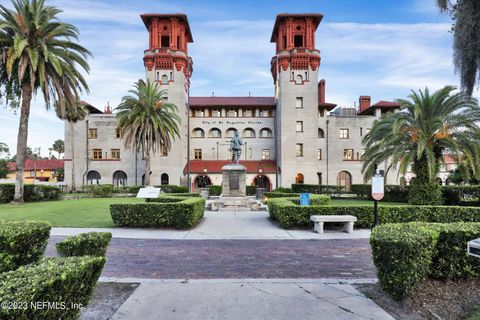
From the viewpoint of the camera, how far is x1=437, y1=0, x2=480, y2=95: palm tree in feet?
18.7

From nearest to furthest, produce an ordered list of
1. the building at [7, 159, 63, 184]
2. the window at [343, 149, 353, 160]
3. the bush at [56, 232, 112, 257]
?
the bush at [56, 232, 112, 257]
the window at [343, 149, 353, 160]
the building at [7, 159, 63, 184]

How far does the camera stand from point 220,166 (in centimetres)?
4419

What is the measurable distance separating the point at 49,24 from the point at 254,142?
30.2 metres

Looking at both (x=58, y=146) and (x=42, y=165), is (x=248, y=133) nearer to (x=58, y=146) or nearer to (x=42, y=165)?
(x=42, y=165)

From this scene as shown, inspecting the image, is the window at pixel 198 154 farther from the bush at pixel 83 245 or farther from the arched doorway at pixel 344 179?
the bush at pixel 83 245

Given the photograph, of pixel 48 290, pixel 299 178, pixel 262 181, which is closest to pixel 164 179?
pixel 262 181

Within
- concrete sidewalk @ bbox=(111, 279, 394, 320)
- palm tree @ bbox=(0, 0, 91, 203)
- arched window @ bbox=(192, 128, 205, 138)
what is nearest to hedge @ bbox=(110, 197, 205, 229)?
concrete sidewalk @ bbox=(111, 279, 394, 320)

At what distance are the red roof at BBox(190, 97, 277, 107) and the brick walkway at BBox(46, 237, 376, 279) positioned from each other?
3689 centimetres

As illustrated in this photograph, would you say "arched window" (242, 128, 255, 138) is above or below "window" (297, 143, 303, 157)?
above

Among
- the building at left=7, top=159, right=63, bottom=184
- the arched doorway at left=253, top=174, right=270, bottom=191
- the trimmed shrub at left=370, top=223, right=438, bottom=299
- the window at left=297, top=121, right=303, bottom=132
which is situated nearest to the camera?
the trimmed shrub at left=370, top=223, right=438, bottom=299

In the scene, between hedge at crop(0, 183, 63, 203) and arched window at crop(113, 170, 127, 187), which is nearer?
hedge at crop(0, 183, 63, 203)

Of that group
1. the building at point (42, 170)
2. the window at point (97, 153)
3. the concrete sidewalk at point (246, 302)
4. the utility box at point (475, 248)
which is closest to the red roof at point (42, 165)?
the building at point (42, 170)

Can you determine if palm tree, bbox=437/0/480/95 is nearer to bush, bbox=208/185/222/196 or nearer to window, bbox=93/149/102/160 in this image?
bush, bbox=208/185/222/196

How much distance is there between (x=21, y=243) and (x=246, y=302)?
170 inches
